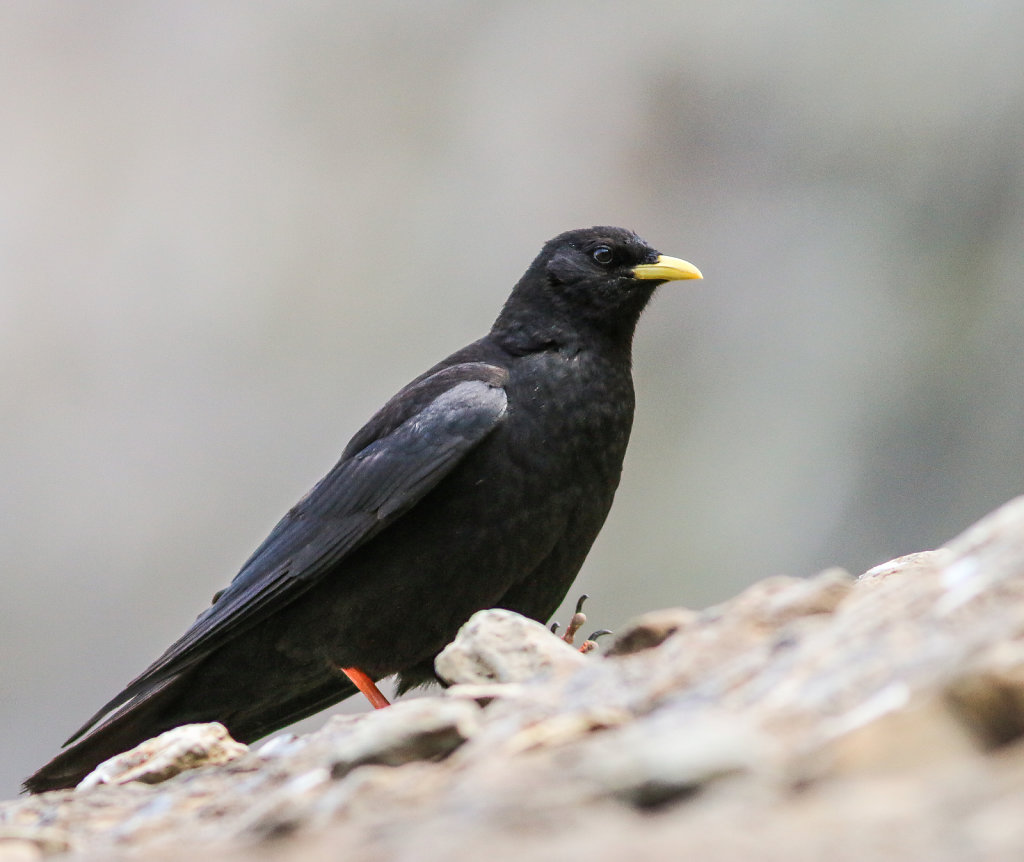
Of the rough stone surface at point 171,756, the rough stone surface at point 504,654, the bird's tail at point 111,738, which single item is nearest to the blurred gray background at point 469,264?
the bird's tail at point 111,738

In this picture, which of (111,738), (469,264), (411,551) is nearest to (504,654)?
(411,551)

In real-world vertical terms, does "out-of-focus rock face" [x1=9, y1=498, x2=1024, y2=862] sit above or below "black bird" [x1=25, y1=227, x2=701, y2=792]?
below

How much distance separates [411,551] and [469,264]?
9371 mm

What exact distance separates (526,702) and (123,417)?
11.2 metres

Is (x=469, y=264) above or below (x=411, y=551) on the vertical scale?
above

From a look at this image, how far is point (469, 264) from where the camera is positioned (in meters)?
14.2

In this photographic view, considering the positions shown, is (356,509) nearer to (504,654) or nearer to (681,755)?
(504,654)

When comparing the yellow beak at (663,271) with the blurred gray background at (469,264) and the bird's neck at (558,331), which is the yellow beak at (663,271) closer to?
the bird's neck at (558,331)

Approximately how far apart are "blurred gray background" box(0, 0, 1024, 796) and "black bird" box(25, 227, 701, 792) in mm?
7536

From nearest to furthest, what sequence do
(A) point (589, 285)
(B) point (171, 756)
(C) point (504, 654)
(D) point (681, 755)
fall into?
(D) point (681, 755)
(C) point (504, 654)
(B) point (171, 756)
(A) point (589, 285)

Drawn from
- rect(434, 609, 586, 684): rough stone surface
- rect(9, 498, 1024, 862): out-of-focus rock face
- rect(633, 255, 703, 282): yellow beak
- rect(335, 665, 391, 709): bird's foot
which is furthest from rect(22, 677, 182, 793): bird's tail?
rect(633, 255, 703, 282): yellow beak

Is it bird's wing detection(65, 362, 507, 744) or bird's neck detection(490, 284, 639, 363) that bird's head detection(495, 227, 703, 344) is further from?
bird's wing detection(65, 362, 507, 744)

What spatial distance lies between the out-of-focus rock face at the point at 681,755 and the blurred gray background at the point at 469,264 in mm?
9437

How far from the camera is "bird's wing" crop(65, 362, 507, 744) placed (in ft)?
16.6
